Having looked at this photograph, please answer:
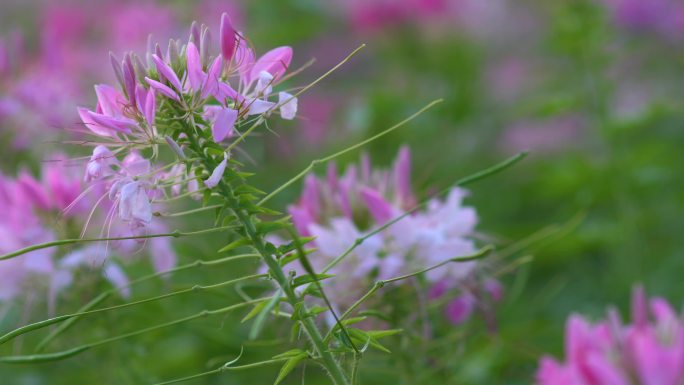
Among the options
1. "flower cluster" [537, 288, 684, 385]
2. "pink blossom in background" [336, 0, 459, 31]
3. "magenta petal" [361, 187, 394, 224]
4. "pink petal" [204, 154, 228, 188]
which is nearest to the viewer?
"pink petal" [204, 154, 228, 188]

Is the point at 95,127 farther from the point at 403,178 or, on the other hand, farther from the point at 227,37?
the point at 403,178

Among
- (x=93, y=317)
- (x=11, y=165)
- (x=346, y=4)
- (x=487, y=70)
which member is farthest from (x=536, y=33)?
(x=93, y=317)

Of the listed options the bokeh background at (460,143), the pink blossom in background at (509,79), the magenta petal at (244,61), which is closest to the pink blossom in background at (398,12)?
the bokeh background at (460,143)

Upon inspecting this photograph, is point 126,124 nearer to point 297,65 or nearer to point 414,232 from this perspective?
point 414,232

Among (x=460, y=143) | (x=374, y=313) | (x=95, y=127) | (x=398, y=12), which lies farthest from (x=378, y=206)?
(x=398, y=12)

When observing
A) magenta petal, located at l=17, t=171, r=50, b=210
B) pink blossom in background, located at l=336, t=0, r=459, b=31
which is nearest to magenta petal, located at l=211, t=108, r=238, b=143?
magenta petal, located at l=17, t=171, r=50, b=210

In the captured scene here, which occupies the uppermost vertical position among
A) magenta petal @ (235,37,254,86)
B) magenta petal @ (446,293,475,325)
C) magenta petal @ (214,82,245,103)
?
magenta petal @ (235,37,254,86)

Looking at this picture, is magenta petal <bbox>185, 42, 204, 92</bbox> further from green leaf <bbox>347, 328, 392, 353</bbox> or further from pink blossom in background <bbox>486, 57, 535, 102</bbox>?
pink blossom in background <bbox>486, 57, 535, 102</bbox>
